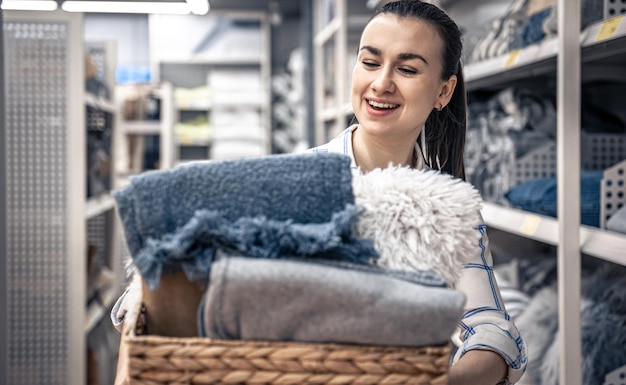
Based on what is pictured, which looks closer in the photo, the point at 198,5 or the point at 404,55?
the point at 404,55

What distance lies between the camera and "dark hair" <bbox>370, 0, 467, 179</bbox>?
1.26 meters

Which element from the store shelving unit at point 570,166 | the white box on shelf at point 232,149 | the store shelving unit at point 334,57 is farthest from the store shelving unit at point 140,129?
the store shelving unit at point 570,166

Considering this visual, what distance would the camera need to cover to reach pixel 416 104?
46.3 inches

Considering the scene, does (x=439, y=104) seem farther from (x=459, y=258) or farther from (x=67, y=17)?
(x=67, y=17)

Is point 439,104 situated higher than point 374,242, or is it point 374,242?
point 439,104

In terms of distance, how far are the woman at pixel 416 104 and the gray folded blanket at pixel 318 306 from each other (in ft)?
1.33

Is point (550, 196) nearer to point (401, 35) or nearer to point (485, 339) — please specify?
point (401, 35)

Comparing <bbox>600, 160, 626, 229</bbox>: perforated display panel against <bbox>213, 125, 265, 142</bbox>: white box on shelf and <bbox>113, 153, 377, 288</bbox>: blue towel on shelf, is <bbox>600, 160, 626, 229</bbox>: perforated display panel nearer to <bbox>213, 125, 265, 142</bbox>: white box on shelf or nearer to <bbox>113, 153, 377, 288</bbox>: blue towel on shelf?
<bbox>113, 153, 377, 288</bbox>: blue towel on shelf

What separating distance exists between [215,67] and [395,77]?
21.7 feet

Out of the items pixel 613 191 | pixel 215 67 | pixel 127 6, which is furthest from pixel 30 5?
pixel 215 67

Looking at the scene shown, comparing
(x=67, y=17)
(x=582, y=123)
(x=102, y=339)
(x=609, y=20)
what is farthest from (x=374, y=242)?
(x=102, y=339)

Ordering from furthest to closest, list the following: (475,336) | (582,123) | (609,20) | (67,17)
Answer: (67,17)
(582,123)
(609,20)
(475,336)

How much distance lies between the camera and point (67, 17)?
2.88 m

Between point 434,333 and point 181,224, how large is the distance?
234 mm
